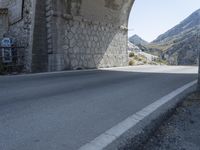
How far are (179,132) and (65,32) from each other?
420 inches

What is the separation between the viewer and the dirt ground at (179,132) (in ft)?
10.3

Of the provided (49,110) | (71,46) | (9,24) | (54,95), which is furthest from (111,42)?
(49,110)

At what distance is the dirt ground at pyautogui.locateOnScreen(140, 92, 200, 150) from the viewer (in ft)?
10.3

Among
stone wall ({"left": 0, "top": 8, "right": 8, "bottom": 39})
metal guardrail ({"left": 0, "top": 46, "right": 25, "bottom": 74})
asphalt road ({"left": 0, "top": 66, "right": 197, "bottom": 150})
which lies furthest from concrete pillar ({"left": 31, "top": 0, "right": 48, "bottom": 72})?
asphalt road ({"left": 0, "top": 66, "right": 197, "bottom": 150})

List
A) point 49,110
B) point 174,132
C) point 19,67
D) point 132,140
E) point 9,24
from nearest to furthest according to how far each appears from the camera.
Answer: point 132,140 < point 174,132 < point 49,110 < point 19,67 < point 9,24

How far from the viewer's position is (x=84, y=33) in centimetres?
1491

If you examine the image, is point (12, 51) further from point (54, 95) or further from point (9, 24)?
point (54, 95)

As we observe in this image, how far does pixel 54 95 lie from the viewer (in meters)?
5.76

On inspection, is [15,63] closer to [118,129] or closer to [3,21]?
[3,21]

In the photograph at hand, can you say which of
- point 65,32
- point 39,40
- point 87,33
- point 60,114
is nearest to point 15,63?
point 39,40

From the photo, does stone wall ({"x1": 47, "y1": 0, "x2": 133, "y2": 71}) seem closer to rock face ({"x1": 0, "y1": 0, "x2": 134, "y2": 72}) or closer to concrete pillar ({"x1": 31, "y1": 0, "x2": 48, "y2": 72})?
rock face ({"x1": 0, "y1": 0, "x2": 134, "y2": 72})

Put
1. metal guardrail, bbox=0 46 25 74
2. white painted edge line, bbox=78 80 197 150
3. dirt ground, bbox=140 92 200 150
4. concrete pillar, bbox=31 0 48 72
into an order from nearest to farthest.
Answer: white painted edge line, bbox=78 80 197 150
dirt ground, bbox=140 92 200 150
metal guardrail, bbox=0 46 25 74
concrete pillar, bbox=31 0 48 72

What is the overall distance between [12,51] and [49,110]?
34.2 feet

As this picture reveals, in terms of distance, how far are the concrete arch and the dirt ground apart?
8928 mm
